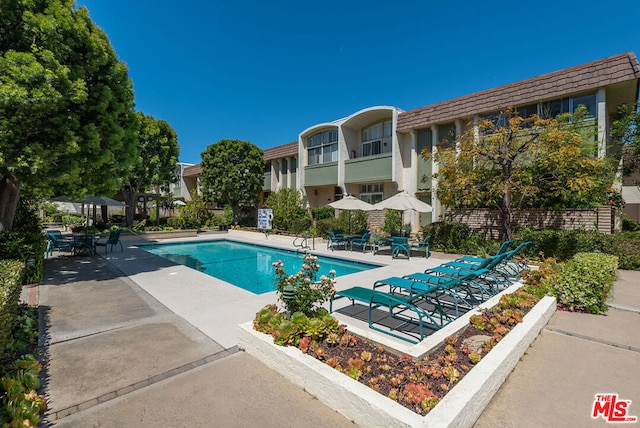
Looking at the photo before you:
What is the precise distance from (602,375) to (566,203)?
1108cm

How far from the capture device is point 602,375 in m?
3.45

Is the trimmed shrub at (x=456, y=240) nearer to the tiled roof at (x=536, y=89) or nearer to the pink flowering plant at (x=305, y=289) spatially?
the tiled roof at (x=536, y=89)

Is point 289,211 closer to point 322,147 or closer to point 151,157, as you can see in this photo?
point 322,147

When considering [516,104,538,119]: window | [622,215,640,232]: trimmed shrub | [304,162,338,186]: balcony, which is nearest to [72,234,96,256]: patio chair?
[304,162,338,186]: balcony

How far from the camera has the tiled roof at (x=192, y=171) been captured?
1403 inches

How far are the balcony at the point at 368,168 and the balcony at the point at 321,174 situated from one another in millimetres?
1177

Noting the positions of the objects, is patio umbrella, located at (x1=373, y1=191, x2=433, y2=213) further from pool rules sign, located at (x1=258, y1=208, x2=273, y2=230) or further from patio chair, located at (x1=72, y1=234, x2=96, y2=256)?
patio chair, located at (x1=72, y1=234, x2=96, y2=256)

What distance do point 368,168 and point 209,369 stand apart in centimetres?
1732

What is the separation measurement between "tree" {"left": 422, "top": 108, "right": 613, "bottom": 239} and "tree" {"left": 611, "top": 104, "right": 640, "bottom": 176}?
2678 millimetres

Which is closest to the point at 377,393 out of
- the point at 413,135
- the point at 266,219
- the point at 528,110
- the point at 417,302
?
the point at 417,302

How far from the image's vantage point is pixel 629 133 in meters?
13.0

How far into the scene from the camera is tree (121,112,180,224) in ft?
69.6

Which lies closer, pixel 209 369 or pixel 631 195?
pixel 209 369

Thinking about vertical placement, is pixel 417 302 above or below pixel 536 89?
below
